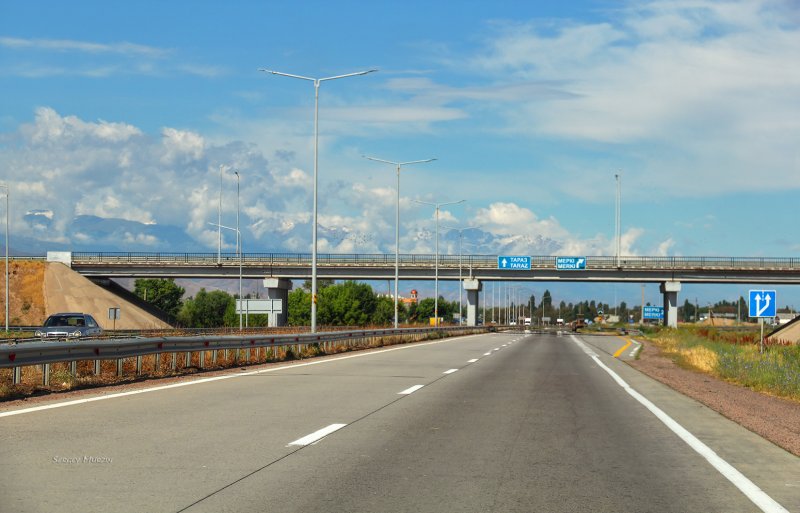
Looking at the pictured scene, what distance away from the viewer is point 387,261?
100062mm

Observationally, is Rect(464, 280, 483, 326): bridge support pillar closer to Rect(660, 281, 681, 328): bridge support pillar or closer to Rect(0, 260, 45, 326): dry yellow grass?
Rect(660, 281, 681, 328): bridge support pillar

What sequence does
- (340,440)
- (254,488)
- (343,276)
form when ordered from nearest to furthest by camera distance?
(254,488) < (340,440) < (343,276)

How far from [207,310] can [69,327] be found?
155492 mm

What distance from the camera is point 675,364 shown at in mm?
32281

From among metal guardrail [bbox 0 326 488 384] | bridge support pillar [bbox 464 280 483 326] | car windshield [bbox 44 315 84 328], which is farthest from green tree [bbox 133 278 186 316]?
metal guardrail [bbox 0 326 488 384]

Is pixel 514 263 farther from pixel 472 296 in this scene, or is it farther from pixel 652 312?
pixel 652 312

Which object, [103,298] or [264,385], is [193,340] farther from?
[103,298]

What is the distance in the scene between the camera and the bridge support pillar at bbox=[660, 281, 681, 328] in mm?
97438

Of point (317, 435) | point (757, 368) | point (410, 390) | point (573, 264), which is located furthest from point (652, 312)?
point (317, 435)

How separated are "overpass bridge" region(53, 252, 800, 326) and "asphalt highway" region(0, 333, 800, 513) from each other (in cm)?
8192

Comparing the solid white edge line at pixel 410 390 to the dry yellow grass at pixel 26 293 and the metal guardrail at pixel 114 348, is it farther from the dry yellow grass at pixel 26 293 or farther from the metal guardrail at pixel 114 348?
the dry yellow grass at pixel 26 293

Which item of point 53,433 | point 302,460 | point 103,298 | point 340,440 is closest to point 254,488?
point 302,460

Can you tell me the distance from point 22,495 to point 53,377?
1063 centimetres

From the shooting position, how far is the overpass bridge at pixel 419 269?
96188 millimetres
